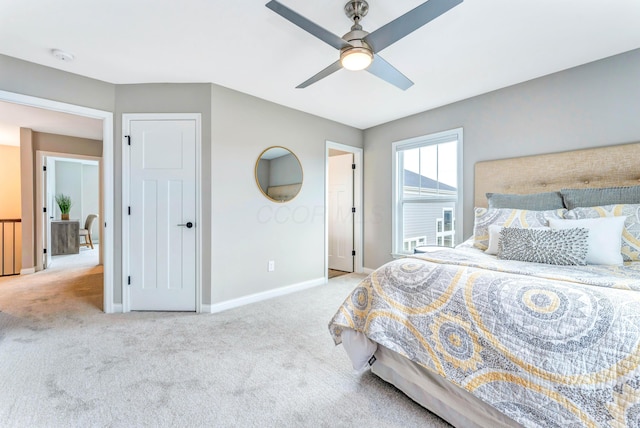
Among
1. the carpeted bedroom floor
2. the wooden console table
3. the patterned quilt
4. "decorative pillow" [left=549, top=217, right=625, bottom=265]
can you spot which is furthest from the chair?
"decorative pillow" [left=549, top=217, right=625, bottom=265]

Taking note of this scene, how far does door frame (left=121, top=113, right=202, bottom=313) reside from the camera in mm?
2814

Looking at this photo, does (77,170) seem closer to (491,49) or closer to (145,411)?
(145,411)

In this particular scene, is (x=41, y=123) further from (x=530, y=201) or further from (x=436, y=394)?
(x=530, y=201)

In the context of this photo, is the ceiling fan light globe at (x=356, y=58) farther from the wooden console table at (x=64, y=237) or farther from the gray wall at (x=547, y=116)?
the wooden console table at (x=64, y=237)

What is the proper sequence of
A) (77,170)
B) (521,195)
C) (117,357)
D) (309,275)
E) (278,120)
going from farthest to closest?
(77,170) < (309,275) < (278,120) < (521,195) < (117,357)

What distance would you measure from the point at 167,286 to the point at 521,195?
143 inches

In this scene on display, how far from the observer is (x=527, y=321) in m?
1.06

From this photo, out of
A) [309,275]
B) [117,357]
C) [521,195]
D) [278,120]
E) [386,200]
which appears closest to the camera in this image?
[117,357]

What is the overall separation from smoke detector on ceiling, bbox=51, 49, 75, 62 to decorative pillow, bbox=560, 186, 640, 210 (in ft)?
14.2

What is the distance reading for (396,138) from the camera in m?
3.99

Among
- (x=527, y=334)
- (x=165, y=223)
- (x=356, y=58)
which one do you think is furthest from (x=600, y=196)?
(x=165, y=223)

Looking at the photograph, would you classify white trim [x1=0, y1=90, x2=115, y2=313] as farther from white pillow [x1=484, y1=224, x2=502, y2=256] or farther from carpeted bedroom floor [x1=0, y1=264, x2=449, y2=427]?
white pillow [x1=484, y1=224, x2=502, y2=256]

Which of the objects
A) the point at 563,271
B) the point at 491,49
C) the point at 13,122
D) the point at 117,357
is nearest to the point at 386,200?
the point at 491,49

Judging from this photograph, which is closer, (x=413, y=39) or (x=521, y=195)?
(x=413, y=39)
